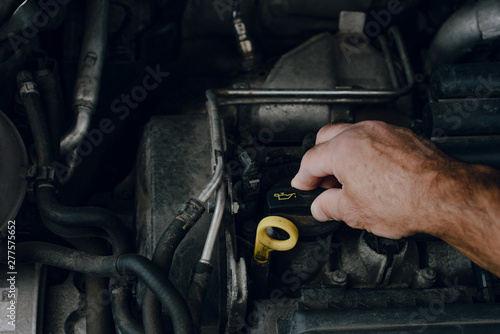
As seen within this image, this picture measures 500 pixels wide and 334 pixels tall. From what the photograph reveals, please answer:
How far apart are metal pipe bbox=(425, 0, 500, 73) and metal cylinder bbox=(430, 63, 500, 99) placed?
17cm

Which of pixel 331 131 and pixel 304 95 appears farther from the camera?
pixel 304 95

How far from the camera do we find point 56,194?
1251mm

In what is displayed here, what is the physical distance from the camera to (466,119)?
51.0 inches

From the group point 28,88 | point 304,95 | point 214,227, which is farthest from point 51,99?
point 304,95

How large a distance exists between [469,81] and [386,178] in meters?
0.52

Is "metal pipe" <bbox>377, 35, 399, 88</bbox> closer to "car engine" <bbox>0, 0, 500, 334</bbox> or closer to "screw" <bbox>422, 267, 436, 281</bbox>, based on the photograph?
"car engine" <bbox>0, 0, 500, 334</bbox>

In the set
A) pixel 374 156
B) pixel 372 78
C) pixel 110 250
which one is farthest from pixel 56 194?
pixel 372 78

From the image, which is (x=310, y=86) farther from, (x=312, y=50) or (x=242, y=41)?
(x=242, y=41)

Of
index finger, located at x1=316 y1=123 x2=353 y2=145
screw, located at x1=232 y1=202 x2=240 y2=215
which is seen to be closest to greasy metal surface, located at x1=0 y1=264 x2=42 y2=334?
screw, located at x1=232 y1=202 x2=240 y2=215

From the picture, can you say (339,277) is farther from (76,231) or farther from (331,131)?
(76,231)

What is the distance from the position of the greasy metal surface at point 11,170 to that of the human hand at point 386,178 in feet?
2.15

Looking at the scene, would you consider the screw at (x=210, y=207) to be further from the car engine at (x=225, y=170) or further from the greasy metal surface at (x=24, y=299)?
the greasy metal surface at (x=24, y=299)

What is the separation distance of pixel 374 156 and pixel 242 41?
29.9 inches

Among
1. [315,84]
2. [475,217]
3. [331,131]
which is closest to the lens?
[475,217]
